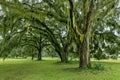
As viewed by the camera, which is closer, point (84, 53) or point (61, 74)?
point (61, 74)

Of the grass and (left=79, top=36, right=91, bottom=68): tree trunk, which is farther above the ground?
(left=79, top=36, right=91, bottom=68): tree trunk

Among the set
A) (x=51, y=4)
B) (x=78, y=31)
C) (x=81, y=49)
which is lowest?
(x=81, y=49)

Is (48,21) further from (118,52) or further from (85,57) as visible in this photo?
(85,57)

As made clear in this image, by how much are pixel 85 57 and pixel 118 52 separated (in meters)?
8.99

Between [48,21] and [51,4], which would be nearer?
[51,4]

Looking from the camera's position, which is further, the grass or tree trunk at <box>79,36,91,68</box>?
tree trunk at <box>79,36,91,68</box>

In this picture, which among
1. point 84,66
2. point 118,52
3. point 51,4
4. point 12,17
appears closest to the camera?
point 84,66

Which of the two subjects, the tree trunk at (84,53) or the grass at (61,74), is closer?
the grass at (61,74)

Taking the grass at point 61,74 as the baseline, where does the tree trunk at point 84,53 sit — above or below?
above

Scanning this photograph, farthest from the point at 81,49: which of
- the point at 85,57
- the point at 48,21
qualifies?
the point at 48,21

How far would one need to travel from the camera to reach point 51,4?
17188 millimetres

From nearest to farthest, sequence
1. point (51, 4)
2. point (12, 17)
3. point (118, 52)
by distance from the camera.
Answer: point (12, 17) → point (51, 4) → point (118, 52)

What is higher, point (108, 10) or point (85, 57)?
point (108, 10)

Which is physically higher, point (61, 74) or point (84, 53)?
point (84, 53)
